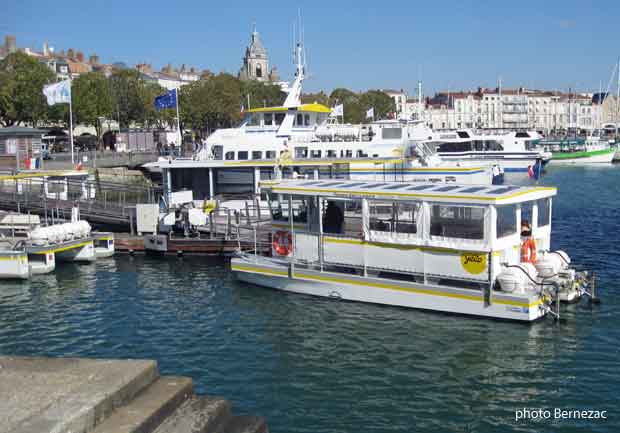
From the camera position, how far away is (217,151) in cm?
3803

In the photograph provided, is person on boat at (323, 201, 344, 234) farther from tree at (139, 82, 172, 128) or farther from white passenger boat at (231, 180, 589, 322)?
tree at (139, 82, 172, 128)

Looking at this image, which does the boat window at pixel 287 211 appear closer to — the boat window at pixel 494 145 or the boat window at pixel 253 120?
the boat window at pixel 253 120

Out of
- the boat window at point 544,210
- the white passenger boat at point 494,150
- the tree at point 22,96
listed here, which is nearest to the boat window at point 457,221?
the boat window at point 544,210

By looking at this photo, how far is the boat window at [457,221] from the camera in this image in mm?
19609

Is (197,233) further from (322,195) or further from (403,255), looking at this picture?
(403,255)

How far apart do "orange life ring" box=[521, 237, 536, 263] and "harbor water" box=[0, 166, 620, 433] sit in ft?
5.80

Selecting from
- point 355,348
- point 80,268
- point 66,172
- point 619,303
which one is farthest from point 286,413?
point 66,172

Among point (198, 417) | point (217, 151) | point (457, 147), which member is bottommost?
point (198, 417)

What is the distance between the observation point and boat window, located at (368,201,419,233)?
20828 millimetres

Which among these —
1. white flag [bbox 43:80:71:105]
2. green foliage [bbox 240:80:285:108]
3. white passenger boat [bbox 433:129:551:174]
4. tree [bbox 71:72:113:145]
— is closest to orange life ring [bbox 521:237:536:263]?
white flag [bbox 43:80:71:105]

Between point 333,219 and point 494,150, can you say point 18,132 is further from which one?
point 494,150

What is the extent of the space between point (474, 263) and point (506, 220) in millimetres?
1627

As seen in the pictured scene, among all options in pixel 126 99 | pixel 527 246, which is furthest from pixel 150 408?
pixel 126 99

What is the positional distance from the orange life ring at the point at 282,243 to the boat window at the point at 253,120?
56.3ft
